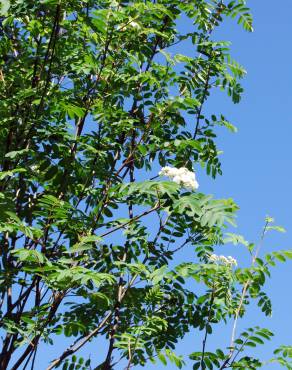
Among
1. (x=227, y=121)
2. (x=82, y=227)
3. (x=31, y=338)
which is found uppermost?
(x=227, y=121)

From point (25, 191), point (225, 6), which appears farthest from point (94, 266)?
point (225, 6)

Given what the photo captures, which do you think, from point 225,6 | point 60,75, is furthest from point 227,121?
point 60,75

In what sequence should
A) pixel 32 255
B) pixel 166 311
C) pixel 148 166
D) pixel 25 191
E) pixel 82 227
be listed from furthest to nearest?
pixel 148 166
pixel 25 191
pixel 166 311
pixel 82 227
pixel 32 255

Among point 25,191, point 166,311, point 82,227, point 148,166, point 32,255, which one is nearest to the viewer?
point 32,255

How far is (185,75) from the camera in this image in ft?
18.1

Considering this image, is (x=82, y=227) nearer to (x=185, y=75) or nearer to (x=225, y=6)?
(x=185, y=75)

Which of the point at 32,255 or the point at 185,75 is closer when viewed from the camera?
the point at 32,255

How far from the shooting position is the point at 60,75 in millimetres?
5426

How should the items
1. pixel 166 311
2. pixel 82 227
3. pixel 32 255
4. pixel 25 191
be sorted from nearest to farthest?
pixel 32 255 → pixel 82 227 → pixel 166 311 → pixel 25 191

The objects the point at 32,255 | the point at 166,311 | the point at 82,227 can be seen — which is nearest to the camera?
the point at 32,255

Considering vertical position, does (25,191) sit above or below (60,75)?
below

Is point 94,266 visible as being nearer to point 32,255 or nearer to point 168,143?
point 32,255

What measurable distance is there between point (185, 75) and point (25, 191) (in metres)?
1.73

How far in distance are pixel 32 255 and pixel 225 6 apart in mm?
3150
